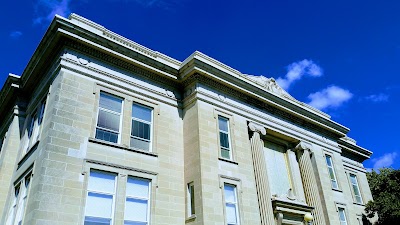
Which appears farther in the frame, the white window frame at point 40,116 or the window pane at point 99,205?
the white window frame at point 40,116

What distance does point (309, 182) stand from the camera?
65.6ft

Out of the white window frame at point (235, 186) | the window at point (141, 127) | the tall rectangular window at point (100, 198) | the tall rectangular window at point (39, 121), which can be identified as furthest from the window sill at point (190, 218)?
the tall rectangular window at point (39, 121)

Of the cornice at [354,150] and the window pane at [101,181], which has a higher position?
the cornice at [354,150]

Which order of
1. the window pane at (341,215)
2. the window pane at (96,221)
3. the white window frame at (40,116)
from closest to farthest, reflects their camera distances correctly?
the window pane at (96,221) → the white window frame at (40,116) → the window pane at (341,215)

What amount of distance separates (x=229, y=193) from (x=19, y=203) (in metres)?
8.50

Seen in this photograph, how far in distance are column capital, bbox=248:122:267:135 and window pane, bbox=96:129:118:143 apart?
7155mm

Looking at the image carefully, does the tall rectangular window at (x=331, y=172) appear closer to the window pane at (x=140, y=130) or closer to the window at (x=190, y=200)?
the window at (x=190, y=200)

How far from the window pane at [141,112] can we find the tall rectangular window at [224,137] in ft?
11.5

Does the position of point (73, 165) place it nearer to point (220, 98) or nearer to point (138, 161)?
point (138, 161)

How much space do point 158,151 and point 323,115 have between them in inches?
558

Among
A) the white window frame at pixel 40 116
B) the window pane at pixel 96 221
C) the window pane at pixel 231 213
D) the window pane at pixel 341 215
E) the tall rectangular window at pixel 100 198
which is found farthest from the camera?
the window pane at pixel 341 215

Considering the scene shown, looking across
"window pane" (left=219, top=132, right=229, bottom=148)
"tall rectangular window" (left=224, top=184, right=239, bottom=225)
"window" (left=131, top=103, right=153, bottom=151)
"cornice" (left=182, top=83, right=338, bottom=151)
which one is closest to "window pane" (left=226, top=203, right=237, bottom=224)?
"tall rectangular window" (left=224, top=184, right=239, bottom=225)

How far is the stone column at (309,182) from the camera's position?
19.2 meters

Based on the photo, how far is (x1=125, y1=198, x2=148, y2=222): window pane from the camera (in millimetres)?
13188
